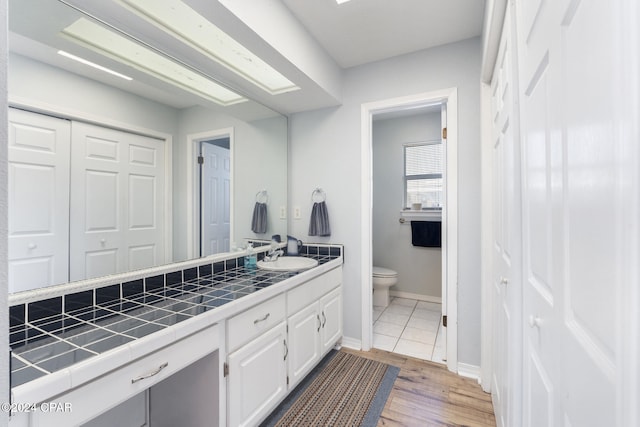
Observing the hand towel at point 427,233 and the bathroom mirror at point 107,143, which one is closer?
the bathroom mirror at point 107,143

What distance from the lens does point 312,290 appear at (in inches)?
77.5

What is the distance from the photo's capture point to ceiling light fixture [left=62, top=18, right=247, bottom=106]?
1247 millimetres

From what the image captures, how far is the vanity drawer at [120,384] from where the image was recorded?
2.46 ft

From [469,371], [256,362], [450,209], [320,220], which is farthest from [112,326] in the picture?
[469,371]

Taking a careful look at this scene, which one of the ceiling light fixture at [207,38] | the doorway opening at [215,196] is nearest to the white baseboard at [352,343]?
the doorway opening at [215,196]

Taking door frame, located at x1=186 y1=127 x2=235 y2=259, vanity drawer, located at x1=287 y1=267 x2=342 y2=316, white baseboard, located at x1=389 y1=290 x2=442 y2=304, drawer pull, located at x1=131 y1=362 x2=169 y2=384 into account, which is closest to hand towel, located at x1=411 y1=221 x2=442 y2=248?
white baseboard, located at x1=389 y1=290 x2=442 y2=304

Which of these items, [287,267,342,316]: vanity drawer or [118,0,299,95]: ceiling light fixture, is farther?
[287,267,342,316]: vanity drawer

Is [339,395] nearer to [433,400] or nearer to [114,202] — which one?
[433,400]

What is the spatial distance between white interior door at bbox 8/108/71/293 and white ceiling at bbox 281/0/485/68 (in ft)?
4.65

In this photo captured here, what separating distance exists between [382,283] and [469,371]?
135 cm

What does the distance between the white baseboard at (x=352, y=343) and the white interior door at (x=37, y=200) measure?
2.02 metres

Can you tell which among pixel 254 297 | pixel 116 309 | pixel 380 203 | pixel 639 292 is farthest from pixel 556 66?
pixel 380 203

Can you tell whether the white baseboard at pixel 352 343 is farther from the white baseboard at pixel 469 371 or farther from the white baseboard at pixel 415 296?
the white baseboard at pixel 415 296

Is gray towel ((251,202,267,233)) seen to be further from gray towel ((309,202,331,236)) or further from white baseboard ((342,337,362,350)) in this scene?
white baseboard ((342,337,362,350))
